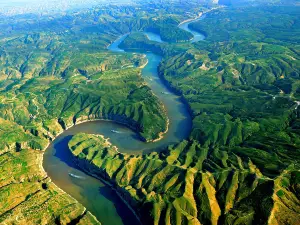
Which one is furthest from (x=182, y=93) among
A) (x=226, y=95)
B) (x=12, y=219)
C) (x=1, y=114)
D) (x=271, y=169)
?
(x=12, y=219)

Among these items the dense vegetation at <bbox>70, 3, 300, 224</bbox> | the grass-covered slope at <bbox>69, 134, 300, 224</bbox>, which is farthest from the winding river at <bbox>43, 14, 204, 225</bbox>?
the dense vegetation at <bbox>70, 3, 300, 224</bbox>

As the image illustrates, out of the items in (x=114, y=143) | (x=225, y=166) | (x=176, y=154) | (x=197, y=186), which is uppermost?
(x=197, y=186)

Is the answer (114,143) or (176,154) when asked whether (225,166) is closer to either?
(176,154)

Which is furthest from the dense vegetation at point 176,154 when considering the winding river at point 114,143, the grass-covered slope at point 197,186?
the winding river at point 114,143

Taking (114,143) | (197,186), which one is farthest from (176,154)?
(114,143)

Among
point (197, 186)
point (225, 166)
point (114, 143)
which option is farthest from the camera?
point (114, 143)

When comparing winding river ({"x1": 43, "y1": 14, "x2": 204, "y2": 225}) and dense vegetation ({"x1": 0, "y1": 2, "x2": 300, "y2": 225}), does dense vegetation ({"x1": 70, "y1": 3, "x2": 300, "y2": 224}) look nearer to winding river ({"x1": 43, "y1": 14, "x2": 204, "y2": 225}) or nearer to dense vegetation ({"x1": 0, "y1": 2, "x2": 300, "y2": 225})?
dense vegetation ({"x1": 0, "y1": 2, "x2": 300, "y2": 225})
